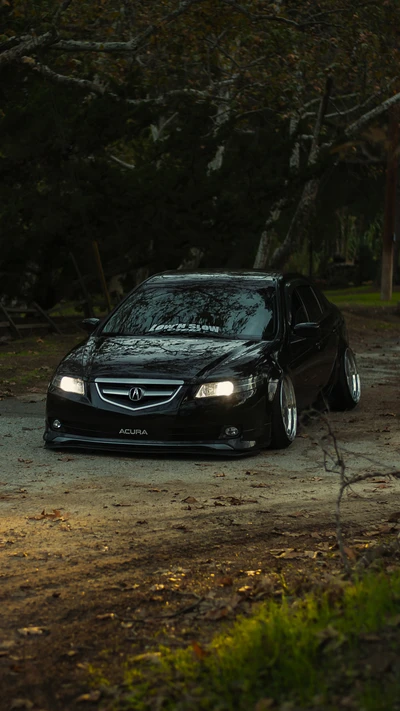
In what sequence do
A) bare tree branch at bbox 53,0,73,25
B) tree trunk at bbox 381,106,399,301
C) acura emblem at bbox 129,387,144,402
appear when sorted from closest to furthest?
acura emblem at bbox 129,387,144,402
bare tree branch at bbox 53,0,73,25
tree trunk at bbox 381,106,399,301

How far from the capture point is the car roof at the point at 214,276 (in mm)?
12242

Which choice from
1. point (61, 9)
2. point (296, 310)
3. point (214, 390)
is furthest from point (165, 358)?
point (61, 9)

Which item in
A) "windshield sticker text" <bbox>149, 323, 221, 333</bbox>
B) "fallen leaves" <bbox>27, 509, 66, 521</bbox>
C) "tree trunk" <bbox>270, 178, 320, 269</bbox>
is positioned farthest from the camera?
"tree trunk" <bbox>270, 178, 320, 269</bbox>

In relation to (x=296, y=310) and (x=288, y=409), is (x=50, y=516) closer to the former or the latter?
(x=288, y=409)

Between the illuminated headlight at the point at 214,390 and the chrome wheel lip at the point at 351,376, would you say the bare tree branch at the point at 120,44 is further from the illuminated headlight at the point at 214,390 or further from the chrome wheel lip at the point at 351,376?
the illuminated headlight at the point at 214,390

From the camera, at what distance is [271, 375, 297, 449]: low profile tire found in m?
10.7

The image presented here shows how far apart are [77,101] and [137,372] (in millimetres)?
15378

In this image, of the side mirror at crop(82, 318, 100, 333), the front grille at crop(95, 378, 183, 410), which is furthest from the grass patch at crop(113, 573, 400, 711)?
the side mirror at crop(82, 318, 100, 333)

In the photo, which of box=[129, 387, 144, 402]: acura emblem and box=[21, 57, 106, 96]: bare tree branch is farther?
box=[21, 57, 106, 96]: bare tree branch

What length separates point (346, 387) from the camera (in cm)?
1373

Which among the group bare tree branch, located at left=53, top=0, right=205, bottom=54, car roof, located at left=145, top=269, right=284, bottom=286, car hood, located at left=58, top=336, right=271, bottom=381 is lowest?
car hood, located at left=58, top=336, right=271, bottom=381

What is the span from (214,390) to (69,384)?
1341mm

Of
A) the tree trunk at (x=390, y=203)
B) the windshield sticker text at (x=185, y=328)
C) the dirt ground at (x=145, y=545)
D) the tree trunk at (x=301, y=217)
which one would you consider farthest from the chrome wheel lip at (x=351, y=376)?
the tree trunk at (x=390, y=203)

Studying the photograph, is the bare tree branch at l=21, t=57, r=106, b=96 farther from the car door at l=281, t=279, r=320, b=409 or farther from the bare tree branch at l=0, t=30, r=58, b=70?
the car door at l=281, t=279, r=320, b=409
